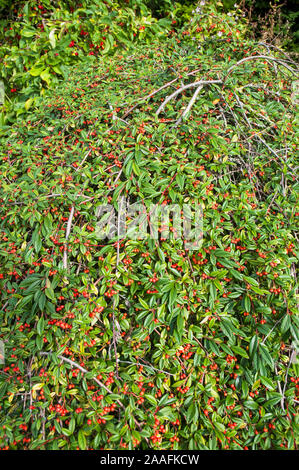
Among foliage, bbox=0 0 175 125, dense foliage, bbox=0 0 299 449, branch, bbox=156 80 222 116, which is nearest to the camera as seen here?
dense foliage, bbox=0 0 299 449

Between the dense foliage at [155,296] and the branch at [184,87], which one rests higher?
the branch at [184,87]

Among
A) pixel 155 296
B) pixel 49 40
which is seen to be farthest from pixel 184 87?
pixel 49 40

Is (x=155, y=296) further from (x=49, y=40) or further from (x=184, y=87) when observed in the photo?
(x=49, y=40)

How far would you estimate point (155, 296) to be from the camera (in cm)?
164

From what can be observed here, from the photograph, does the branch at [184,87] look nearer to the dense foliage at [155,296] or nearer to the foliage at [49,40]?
the dense foliage at [155,296]

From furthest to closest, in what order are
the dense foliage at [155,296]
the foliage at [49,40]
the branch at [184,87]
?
the foliage at [49,40], the branch at [184,87], the dense foliage at [155,296]

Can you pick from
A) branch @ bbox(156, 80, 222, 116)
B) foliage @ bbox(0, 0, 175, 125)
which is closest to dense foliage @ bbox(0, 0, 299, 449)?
branch @ bbox(156, 80, 222, 116)

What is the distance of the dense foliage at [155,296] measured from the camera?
155 cm

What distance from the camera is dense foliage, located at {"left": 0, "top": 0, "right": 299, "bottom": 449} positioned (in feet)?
5.09

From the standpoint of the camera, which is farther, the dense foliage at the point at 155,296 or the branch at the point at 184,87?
the branch at the point at 184,87

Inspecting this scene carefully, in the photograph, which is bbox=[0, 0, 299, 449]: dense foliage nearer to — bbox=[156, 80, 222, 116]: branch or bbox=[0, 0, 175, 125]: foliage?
bbox=[156, 80, 222, 116]: branch

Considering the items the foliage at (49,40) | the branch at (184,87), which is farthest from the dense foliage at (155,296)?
the foliage at (49,40)

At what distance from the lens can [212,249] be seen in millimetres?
1749
